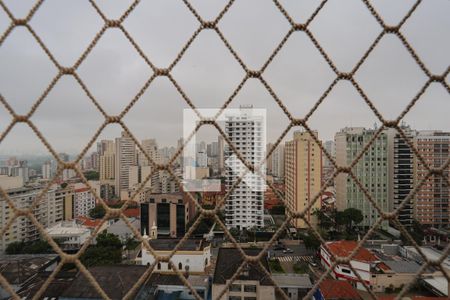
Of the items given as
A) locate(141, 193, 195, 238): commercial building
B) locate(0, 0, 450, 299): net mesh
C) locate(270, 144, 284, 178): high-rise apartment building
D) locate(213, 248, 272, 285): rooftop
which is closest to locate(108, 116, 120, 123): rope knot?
locate(0, 0, 450, 299): net mesh

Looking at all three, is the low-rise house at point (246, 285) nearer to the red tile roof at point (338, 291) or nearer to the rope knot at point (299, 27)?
the red tile roof at point (338, 291)

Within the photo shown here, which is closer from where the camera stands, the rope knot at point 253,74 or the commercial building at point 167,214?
the rope knot at point 253,74

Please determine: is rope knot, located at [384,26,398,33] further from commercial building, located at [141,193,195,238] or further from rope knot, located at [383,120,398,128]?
commercial building, located at [141,193,195,238]

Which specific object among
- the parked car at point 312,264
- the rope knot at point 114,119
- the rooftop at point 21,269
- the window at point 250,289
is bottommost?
the parked car at point 312,264

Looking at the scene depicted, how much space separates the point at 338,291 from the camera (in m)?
Result: 3.79

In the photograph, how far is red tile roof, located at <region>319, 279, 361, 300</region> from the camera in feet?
11.6

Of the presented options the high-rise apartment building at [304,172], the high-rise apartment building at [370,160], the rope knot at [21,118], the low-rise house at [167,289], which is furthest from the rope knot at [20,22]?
the high-rise apartment building at [304,172]

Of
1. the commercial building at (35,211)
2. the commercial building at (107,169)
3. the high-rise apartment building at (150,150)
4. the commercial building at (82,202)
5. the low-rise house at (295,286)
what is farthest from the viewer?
the commercial building at (82,202)

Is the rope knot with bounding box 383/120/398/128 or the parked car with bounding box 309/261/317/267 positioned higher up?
the rope knot with bounding box 383/120/398/128

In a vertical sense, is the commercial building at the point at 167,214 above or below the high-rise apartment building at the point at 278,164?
below

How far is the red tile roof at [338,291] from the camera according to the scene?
3.55 m

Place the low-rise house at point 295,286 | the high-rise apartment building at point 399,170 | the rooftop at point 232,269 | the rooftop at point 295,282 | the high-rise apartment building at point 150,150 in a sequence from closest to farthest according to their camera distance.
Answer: the high-rise apartment building at point 150,150, the rooftop at point 232,269, the low-rise house at point 295,286, the rooftop at point 295,282, the high-rise apartment building at point 399,170

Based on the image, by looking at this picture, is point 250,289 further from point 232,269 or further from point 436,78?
point 436,78

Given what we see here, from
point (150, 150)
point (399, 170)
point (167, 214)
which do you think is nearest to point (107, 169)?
point (167, 214)
